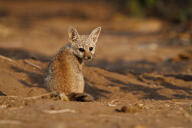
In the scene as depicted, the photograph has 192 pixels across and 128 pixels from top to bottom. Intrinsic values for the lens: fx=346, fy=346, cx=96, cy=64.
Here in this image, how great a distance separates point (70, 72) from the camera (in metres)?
5.75

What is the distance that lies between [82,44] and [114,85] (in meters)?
1.30

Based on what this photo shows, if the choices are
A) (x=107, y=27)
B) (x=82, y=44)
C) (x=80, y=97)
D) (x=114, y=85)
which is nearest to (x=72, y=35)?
(x=82, y=44)

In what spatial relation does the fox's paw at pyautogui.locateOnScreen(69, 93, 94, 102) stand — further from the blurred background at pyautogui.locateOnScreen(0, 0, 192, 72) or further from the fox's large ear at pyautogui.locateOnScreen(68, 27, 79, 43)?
the blurred background at pyautogui.locateOnScreen(0, 0, 192, 72)

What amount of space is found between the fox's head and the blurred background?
1.96 meters

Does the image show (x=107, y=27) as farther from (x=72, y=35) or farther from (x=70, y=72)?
(x=70, y=72)

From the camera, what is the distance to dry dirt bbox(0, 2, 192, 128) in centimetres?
417

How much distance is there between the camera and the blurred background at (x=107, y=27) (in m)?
12.3

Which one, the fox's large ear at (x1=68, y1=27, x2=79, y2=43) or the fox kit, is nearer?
the fox kit

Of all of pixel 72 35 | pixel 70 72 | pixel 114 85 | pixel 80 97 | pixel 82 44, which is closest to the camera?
pixel 80 97

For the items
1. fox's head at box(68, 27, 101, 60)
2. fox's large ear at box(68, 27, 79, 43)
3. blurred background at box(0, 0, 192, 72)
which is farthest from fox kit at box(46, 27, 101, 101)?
blurred background at box(0, 0, 192, 72)

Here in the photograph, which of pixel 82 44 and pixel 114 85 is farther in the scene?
pixel 114 85

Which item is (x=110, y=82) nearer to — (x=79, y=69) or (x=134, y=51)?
(x=79, y=69)

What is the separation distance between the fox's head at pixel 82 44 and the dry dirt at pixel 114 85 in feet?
2.88

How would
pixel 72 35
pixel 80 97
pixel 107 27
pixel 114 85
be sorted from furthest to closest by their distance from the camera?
pixel 107 27 → pixel 114 85 → pixel 72 35 → pixel 80 97
